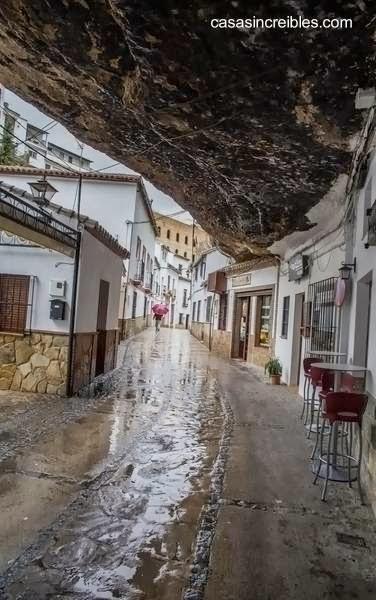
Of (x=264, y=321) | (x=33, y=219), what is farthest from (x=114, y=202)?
(x=33, y=219)

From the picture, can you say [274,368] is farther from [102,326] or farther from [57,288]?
[57,288]

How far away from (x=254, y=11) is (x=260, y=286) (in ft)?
35.7

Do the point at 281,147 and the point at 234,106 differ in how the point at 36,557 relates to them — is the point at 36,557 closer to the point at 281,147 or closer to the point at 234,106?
the point at 234,106

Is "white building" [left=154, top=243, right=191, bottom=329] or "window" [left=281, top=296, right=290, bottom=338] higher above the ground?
"white building" [left=154, top=243, right=191, bottom=329]

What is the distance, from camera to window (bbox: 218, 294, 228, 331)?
1735 cm

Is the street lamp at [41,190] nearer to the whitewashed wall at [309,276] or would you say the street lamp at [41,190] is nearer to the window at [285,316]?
the whitewashed wall at [309,276]

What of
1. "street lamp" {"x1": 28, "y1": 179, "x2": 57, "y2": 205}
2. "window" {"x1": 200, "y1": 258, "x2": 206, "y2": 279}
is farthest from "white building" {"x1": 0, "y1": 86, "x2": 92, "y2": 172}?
"window" {"x1": 200, "y1": 258, "x2": 206, "y2": 279}

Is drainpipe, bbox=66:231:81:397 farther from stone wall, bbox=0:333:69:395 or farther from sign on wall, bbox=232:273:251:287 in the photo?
sign on wall, bbox=232:273:251:287

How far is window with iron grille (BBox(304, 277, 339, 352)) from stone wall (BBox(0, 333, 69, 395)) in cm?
440

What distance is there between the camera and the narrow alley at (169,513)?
2.50 m

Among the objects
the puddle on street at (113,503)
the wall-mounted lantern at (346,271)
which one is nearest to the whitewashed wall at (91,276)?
the puddle on street at (113,503)

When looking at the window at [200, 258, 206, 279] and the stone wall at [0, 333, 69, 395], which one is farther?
the window at [200, 258, 206, 279]

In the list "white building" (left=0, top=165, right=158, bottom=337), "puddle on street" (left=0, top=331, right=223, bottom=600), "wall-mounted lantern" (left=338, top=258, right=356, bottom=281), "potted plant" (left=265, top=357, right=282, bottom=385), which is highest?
"white building" (left=0, top=165, right=158, bottom=337)

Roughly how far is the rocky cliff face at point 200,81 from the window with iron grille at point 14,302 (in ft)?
10.6
